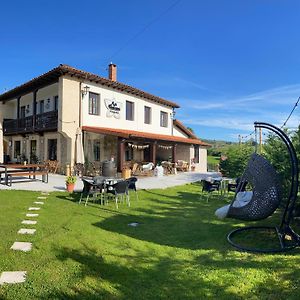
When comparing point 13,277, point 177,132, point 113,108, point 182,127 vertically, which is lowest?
point 13,277

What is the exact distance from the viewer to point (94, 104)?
19156 millimetres

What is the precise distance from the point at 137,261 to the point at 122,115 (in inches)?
666

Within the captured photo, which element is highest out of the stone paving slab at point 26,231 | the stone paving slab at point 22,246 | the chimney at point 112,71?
the chimney at point 112,71

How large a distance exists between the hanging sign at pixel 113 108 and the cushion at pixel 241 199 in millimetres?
14437

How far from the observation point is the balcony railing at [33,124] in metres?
18.3

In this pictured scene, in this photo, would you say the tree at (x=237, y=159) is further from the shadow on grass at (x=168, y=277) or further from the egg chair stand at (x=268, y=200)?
the shadow on grass at (x=168, y=277)

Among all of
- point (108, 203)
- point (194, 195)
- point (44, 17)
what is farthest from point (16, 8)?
point (194, 195)

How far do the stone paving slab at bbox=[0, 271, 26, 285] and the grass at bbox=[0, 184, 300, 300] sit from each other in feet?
0.36

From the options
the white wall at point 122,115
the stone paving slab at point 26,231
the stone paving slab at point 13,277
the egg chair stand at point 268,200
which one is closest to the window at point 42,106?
the white wall at point 122,115

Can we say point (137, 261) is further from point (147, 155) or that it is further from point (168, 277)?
point (147, 155)

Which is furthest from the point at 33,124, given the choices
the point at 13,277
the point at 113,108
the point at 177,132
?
the point at 13,277

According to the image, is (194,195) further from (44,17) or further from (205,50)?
(44,17)

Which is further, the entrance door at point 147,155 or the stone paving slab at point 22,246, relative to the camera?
the entrance door at point 147,155

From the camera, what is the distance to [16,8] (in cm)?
1409
